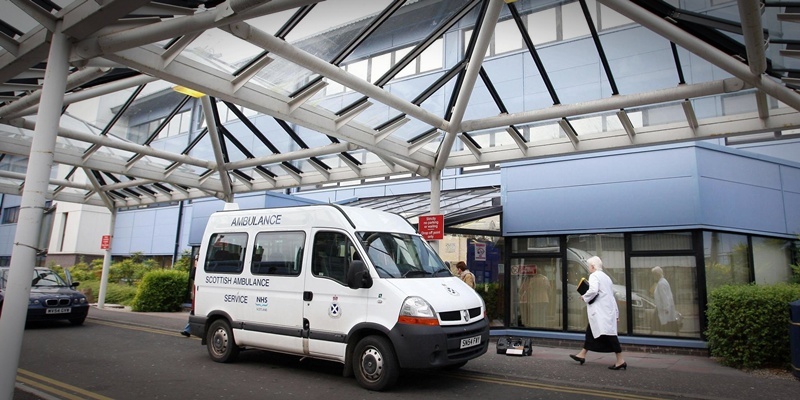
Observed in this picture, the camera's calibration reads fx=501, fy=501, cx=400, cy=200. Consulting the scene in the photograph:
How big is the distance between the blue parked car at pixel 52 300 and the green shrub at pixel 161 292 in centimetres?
380

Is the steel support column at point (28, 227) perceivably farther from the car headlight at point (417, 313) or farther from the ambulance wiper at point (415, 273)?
the ambulance wiper at point (415, 273)

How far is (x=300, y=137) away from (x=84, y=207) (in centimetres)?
2843

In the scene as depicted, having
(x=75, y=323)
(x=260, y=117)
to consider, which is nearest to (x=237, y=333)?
(x=260, y=117)

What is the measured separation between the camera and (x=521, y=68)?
32.7ft

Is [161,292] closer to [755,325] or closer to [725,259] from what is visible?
[725,259]

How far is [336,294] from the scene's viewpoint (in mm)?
7047

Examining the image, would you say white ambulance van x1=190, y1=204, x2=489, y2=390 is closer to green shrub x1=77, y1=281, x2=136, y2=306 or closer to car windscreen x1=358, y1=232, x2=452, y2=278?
car windscreen x1=358, y1=232, x2=452, y2=278

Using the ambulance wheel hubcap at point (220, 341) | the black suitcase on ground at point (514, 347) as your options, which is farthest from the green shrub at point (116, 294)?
the black suitcase on ground at point (514, 347)

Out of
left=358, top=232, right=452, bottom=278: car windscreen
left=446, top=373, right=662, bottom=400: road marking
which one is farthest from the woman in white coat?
left=358, top=232, right=452, bottom=278: car windscreen

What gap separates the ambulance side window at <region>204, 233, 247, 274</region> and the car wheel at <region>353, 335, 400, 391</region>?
2873 mm

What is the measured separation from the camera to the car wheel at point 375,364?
6.42 meters

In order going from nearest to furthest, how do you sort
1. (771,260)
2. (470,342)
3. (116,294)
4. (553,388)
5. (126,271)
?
(470,342), (553,388), (771,260), (116,294), (126,271)

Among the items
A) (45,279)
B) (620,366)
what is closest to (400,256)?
(620,366)

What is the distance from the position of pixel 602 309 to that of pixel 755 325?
2467 mm
